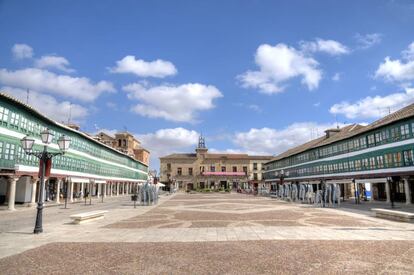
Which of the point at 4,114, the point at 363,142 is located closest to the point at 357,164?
the point at 363,142

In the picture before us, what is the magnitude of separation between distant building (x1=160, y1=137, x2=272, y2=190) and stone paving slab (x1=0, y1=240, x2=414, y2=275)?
274 feet

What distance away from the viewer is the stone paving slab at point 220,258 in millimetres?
7320

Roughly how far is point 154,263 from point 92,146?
144 ft

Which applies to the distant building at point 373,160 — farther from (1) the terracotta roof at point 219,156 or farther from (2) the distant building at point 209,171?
(1) the terracotta roof at point 219,156

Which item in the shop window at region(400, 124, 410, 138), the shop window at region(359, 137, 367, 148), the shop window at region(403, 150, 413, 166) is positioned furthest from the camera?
the shop window at region(359, 137, 367, 148)

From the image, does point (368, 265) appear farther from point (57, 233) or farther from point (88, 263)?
point (57, 233)

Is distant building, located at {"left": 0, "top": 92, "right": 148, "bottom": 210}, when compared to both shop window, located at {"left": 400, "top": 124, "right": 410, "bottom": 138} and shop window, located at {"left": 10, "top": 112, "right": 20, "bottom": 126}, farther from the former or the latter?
shop window, located at {"left": 400, "top": 124, "right": 410, "bottom": 138}

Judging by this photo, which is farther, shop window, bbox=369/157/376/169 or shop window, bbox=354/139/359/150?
shop window, bbox=354/139/359/150

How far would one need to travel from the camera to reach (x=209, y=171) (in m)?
96.8

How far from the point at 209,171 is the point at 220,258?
88.7m

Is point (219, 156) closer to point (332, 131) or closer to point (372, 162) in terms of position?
point (332, 131)

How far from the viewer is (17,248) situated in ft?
32.2

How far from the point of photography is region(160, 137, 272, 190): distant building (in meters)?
94.7

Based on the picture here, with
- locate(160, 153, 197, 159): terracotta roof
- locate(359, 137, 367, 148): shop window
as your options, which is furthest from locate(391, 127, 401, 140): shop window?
locate(160, 153, 197, 159): terracotta roof
